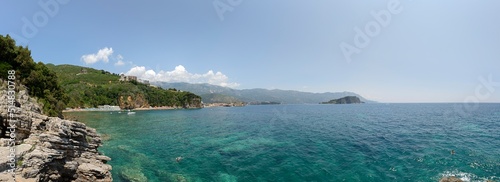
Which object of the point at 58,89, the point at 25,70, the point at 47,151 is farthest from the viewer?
the point at 58,89

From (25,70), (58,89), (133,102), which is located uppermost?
(25,70)

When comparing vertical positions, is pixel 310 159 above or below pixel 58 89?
below

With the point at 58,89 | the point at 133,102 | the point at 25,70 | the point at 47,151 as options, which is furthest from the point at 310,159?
the point at 133,102

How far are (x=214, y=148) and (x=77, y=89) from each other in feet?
565

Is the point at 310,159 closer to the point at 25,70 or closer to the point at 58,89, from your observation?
the point at 25,70

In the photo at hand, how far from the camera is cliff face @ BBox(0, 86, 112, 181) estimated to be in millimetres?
16219

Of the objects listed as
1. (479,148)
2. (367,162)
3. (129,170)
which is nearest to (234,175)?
(129,170)

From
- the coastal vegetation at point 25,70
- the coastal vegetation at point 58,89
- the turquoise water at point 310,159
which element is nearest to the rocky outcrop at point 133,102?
the coastal vegetation at point 58,89

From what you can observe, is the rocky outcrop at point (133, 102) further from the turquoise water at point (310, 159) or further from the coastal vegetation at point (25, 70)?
the turquoise water at point (310, 159)

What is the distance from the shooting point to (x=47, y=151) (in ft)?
60.6

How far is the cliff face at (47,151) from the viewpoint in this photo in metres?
16.2

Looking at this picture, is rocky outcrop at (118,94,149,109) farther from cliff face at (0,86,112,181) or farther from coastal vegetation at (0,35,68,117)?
cliff face at (0,86,112,181)

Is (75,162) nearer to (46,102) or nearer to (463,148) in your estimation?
(46,102)

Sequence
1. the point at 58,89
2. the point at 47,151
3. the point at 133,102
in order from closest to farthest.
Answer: the point at 47,151 < the point at 58,89 < the point at 133,102
